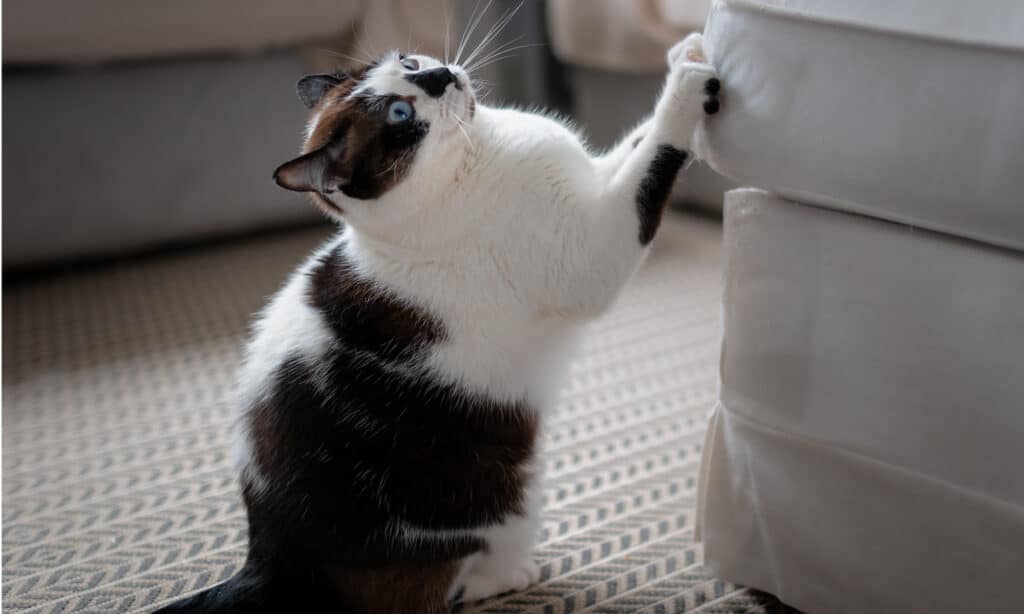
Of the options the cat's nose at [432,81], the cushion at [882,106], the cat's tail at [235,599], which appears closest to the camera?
the cushion at [882,106]

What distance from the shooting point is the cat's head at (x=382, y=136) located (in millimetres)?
957

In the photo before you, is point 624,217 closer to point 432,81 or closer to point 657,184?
point 657,184

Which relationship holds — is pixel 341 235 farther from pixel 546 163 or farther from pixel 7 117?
pixel 7 117

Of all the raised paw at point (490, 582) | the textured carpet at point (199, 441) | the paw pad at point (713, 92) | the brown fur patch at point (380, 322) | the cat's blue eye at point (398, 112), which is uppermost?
the paw pad at point (713, 92)

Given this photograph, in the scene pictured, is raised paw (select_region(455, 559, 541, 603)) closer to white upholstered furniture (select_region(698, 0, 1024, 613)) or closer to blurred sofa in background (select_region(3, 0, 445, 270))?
white upholstered furniture (select_region(698, 0, 1024, 613))

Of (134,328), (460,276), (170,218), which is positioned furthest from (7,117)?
(460,276)

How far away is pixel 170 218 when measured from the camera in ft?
7.18

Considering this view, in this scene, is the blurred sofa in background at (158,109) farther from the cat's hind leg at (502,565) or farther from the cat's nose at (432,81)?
the cat's hind leg at (502,565)

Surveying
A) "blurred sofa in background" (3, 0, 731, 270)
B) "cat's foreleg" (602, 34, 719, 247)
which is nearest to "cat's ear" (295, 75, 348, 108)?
"cat's foreleg" (602, 34, 719, 247)

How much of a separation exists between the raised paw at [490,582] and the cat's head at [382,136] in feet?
1.34

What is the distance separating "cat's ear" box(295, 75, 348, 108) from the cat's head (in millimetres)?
92

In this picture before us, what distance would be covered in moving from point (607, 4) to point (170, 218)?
41.5 inches

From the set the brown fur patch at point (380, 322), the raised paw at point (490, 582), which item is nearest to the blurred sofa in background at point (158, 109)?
the brown fur patch at point (380, 322)

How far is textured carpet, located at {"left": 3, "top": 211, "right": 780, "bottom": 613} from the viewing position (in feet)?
3.69
